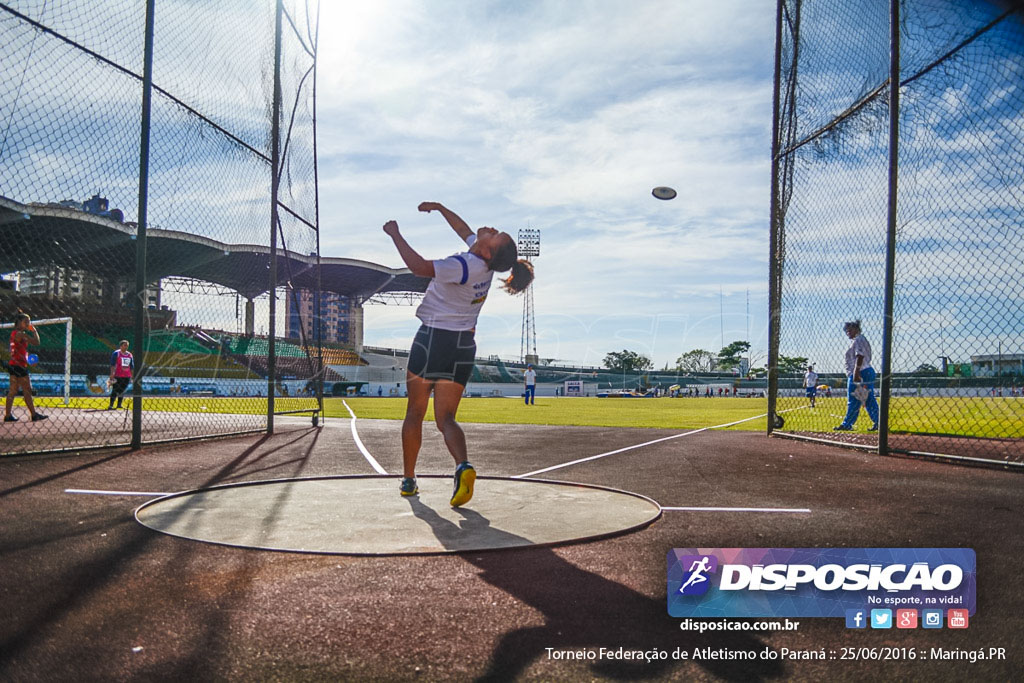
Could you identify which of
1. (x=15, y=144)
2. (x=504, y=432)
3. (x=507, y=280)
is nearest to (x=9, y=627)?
(x=507, y=280)

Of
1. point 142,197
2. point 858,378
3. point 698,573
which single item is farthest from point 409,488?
point 858,378

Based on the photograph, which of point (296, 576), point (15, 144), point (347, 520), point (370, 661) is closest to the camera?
point (370, 661)

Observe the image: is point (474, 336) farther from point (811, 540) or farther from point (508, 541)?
point (811, 540)

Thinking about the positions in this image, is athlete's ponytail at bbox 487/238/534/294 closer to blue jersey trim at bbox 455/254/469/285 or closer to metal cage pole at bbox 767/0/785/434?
blue jersey trim at bbox 455/254/469/285

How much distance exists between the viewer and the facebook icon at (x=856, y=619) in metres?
2.43

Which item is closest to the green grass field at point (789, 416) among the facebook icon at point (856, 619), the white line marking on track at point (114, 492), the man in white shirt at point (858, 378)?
the man in white shirt at point (858, 378)

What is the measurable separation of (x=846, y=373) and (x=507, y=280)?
8.32m

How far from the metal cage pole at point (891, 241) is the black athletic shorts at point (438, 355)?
5381 millimetres

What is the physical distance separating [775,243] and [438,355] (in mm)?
7302

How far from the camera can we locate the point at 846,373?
451 inches

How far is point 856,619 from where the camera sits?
2479mm

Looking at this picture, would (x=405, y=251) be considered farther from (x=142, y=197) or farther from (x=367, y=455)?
(x=142, y=197)

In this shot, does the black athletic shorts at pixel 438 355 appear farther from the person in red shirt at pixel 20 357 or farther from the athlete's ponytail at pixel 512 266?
the person in red shirt at pixel 20 357

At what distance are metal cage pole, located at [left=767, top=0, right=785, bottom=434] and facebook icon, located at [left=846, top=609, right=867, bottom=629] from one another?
8.41m
